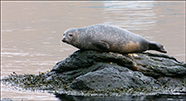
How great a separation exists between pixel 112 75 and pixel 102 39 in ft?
4.75

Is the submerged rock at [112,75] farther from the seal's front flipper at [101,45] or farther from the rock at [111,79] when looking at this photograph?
the seal's front flipper at [101,45]

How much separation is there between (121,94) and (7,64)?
24.8 ft

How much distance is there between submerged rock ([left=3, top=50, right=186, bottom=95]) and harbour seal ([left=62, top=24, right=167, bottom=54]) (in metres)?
0.19

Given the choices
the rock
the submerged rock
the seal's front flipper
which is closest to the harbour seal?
the seal's front flipper

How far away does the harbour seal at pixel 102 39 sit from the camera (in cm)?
1230

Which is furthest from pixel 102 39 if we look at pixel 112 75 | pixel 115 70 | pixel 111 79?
pixel 111 79

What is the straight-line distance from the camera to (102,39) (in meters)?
12.3

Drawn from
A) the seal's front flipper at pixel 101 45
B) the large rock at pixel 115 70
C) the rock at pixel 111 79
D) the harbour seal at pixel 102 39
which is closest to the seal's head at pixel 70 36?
the harbour seal at pixel 102 39

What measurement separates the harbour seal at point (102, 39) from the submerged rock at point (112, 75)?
0.19 meters

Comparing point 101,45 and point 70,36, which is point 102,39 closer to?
point 101,45

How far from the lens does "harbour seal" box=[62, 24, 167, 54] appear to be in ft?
40.4

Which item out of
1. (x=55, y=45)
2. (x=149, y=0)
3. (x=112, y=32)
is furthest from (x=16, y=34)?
(x=149, y=0)

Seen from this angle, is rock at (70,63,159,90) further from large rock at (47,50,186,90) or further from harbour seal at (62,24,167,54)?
harbour seal at (62,24,167,54)

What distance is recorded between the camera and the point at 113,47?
12.4 meters
